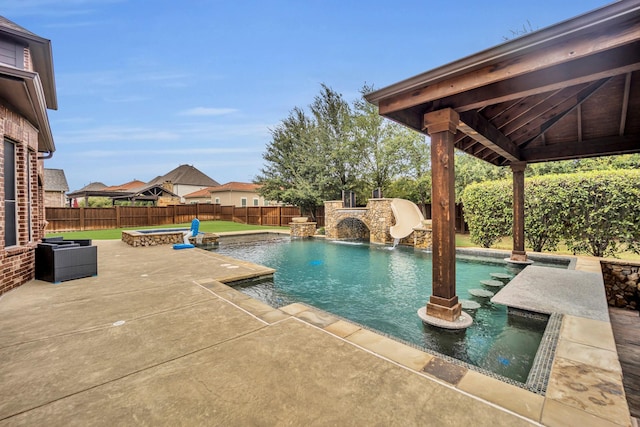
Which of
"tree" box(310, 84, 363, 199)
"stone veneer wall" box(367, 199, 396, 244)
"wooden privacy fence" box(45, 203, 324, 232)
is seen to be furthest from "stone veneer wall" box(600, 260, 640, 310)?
"wooden privacy fence" box(45, 203, 324, 232)

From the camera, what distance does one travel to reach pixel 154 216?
20016 mm

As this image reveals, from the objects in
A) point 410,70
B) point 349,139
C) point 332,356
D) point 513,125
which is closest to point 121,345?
point 332,356

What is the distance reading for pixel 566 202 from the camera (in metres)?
7.48

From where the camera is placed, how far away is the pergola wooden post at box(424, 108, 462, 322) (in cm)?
335

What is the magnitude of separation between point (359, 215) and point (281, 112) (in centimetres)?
1160

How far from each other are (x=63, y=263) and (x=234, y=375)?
16.0ft

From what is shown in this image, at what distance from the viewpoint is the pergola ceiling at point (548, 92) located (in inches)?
86.7

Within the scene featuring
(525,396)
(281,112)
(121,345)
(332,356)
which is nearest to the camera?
(525,396)

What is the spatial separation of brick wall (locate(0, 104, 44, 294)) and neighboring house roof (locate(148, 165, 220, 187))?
3109 cm

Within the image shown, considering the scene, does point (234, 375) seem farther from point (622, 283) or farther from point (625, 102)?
point (622, 283)

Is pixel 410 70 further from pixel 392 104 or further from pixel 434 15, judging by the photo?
pixel 392 104

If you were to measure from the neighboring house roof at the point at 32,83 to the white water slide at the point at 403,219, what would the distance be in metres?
10.7

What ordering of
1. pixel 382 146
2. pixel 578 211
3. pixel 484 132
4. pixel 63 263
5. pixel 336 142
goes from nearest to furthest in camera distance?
pixel 484 132 < pixel 63 263 < pixel 578 211 < pixel 382 146 < pixel 336 142

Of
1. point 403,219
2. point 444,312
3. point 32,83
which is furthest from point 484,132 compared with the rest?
point 403,219
